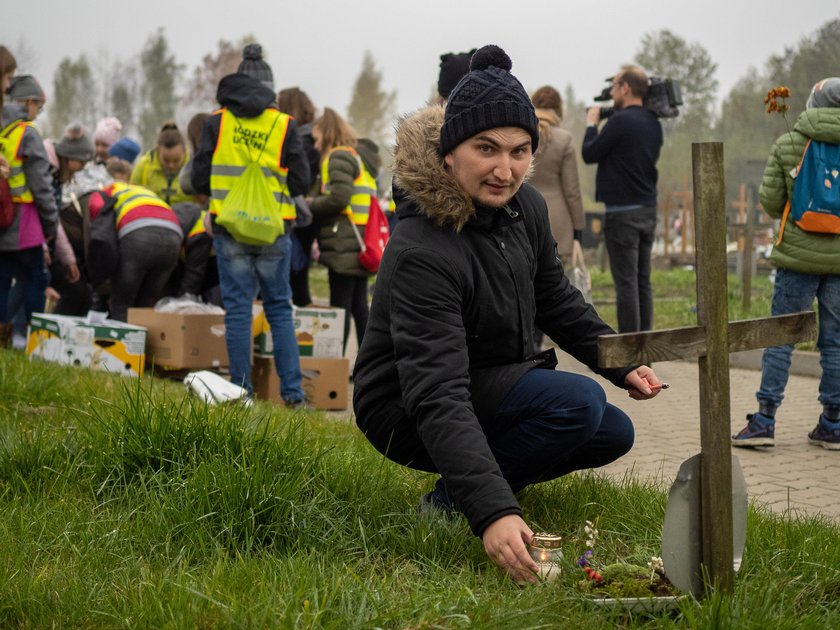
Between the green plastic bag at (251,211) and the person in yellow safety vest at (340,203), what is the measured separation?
150 cm

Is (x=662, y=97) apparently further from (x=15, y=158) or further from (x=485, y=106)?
(x=485, y=106)

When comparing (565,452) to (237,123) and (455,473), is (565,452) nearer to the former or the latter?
(455,473)

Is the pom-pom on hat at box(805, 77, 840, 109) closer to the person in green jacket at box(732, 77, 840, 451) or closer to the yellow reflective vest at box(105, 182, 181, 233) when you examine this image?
the person in green jacket at box(732, 77, 840, 451)

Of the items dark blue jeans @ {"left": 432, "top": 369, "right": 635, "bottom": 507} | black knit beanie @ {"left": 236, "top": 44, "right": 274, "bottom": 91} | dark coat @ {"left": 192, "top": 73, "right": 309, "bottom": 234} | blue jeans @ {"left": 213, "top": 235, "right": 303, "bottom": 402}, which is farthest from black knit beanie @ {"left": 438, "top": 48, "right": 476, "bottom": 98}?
dark blue jeans @ {"left": 432, "top": 369, "right": 635, "bottom": 507}

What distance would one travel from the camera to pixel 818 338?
6.50m

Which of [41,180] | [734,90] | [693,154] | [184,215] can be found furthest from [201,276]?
[734,90]

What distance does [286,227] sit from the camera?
7301 millimetres

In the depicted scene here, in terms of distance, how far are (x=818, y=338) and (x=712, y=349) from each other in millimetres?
Result: 3810

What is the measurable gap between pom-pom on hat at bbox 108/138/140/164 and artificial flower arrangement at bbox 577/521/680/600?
292 inches

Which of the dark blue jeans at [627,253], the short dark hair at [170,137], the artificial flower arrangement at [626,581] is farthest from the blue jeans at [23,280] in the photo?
the artificial flower arrangement at [626,581]

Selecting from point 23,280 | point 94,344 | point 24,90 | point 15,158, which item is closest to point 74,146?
point 24,90

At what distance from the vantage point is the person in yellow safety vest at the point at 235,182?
7.09m

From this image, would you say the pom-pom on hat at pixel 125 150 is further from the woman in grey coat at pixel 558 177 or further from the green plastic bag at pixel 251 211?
the woman in grey coat at pixel 558 177

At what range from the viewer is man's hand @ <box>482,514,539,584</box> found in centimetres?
309
